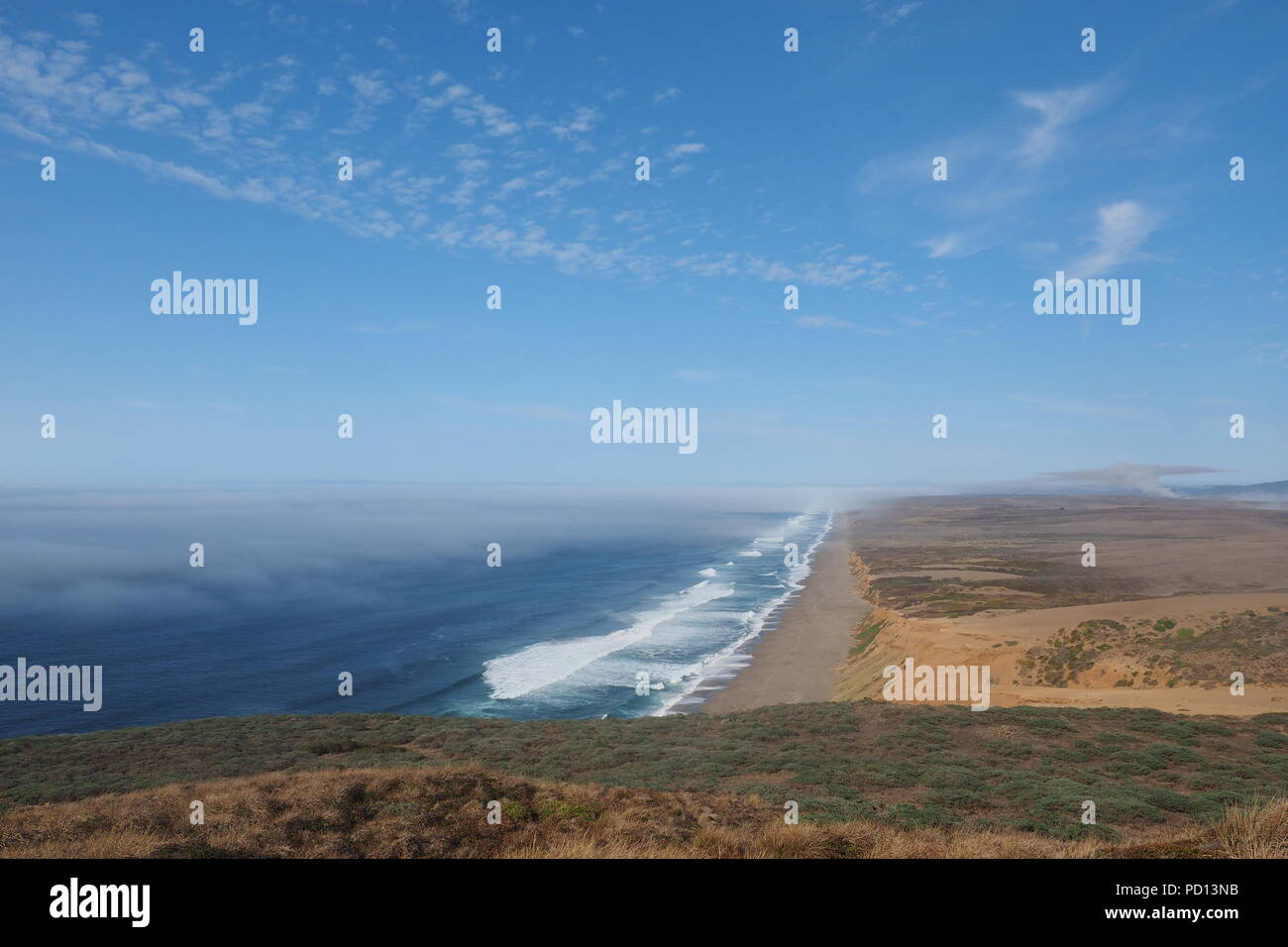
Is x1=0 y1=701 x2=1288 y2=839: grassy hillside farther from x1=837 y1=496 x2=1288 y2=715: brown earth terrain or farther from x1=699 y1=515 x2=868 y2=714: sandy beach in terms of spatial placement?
x1=699 y1=515 x2=868 y2=714: sandy beach

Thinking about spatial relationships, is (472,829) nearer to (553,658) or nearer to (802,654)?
(553,658)

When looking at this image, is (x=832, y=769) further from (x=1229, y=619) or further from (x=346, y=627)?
(x=346, y=627)

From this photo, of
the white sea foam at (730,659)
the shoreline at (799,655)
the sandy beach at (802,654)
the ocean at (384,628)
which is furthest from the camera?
the white sea foam at (730,659)

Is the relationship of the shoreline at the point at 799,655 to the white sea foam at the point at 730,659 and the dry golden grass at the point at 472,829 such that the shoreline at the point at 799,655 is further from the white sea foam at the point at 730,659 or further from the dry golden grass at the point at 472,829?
the dry golden grass at the point at 472,829

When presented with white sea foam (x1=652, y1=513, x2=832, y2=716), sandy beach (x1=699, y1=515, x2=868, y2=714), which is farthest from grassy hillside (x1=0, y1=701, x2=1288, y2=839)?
white sea foam (x1=652, y1=513, x2=832, y2=716)

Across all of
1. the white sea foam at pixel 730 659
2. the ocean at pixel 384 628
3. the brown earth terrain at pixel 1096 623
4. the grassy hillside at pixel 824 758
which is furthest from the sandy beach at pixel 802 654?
the grassy hillside at pixel 824 758
